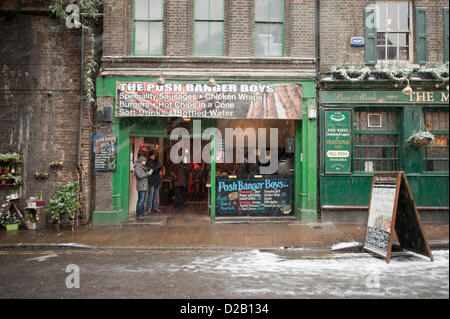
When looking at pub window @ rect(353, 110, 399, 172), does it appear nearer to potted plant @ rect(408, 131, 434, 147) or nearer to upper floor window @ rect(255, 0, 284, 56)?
potted plant @ rect(408, 131, 434, 147)

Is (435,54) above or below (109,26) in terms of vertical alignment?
below

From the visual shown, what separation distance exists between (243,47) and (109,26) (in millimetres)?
4103

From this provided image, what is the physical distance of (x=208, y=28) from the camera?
10.7m

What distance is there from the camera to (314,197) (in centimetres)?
1018

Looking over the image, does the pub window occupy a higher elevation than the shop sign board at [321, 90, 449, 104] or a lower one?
lower

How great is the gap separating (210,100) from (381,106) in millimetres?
5099

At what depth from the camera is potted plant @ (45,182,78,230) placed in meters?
9.43

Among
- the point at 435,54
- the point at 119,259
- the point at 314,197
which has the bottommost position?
the point at 119,259

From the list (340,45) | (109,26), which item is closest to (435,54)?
(340,45)

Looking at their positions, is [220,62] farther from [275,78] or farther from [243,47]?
[275,78]

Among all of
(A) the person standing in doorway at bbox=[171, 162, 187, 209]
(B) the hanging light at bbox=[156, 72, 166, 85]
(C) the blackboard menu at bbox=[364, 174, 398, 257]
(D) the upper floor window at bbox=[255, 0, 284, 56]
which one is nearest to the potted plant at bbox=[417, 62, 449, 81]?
(D) the upper floor window at bbox=[255, 0, 284, 56]

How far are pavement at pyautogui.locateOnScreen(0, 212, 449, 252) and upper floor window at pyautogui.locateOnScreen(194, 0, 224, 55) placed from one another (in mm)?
5259

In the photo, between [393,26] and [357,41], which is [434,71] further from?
[357,41]

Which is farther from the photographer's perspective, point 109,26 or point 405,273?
point 109,26
